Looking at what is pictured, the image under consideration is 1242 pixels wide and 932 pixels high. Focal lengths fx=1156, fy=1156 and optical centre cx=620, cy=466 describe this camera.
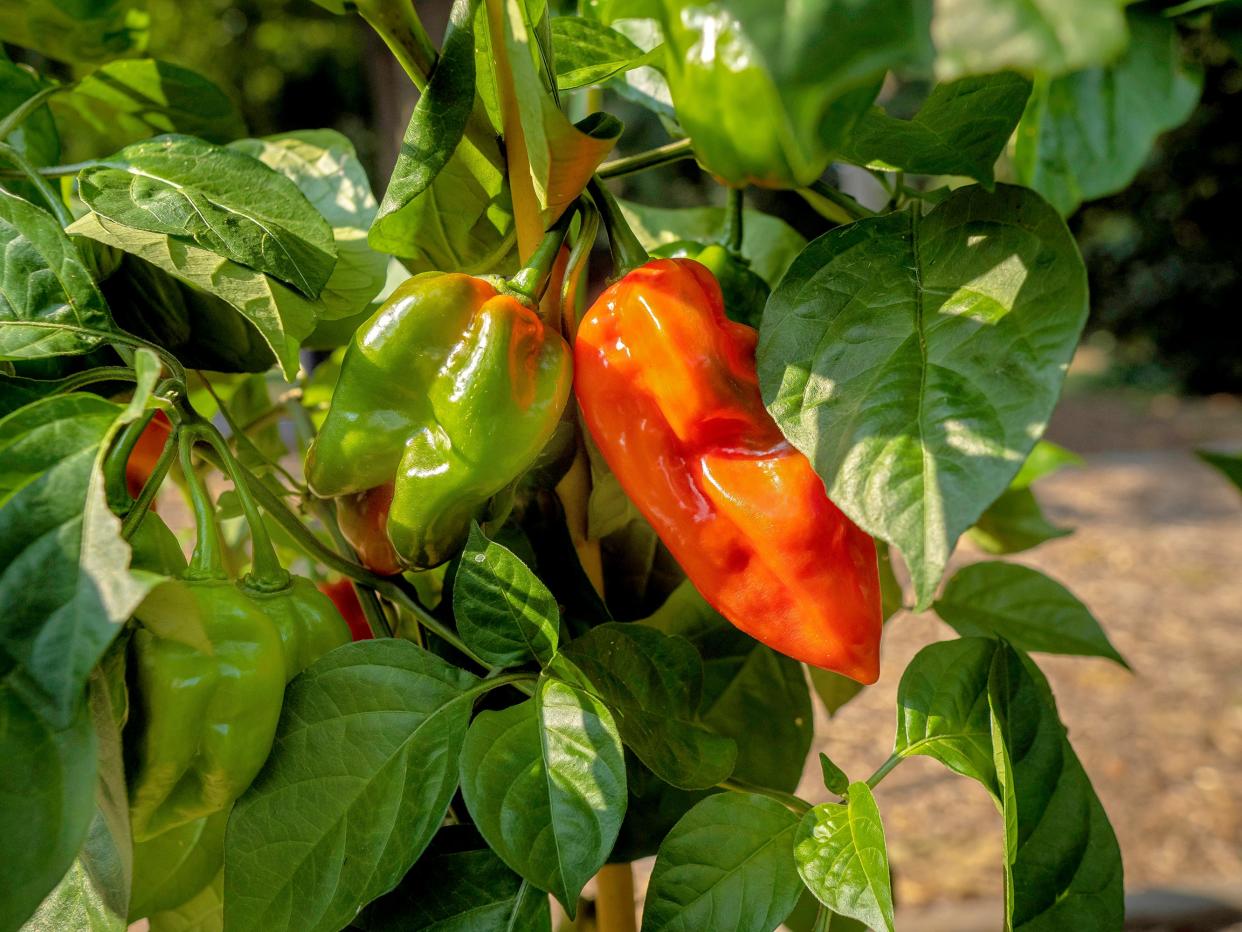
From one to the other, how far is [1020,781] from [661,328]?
235mm

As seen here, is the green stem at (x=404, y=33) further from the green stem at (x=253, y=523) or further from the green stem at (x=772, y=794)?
the green stem at (x=772, y=794)

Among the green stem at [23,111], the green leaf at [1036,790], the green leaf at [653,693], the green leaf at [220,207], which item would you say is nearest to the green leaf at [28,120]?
the green stem at [23,111]

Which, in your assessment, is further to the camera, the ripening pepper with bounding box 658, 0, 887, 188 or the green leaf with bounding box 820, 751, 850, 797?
the green leaf with bounding box 820, 751, 850, 797

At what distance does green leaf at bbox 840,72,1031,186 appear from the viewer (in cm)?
37

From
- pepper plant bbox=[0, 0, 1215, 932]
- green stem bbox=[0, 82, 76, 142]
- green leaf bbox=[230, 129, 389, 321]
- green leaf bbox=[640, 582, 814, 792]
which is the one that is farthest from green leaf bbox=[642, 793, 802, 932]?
green stem bbox=[0, 82, 76, 142]

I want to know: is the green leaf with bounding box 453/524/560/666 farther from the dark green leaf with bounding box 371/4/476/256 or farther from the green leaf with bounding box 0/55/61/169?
the green leaf with bounding box 0/55/61/169

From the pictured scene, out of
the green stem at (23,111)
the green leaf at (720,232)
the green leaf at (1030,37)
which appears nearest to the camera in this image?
the green leaf at (1030,37)

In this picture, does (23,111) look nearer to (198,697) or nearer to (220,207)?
(220,207)

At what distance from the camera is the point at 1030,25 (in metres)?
0.23

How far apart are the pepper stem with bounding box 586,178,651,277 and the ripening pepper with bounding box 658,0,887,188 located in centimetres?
12

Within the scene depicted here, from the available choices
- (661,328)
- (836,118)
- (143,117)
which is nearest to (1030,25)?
(836,118)

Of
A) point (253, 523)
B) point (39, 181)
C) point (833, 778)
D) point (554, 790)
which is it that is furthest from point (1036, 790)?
point (39, 181)

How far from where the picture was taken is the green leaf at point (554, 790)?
354mm

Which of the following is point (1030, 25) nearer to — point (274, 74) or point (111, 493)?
point (111, 493)
